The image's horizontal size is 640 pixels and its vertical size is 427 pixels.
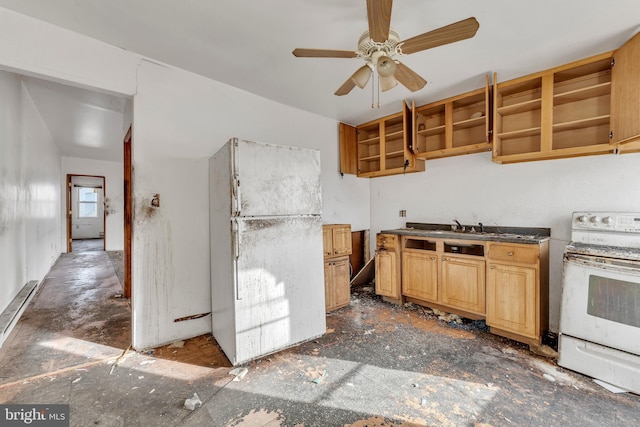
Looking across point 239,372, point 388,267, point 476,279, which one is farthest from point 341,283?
point 239,372

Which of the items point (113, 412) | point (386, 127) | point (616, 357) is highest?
point (386, 127)

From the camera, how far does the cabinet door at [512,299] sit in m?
2.39

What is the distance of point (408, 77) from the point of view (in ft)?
6.55

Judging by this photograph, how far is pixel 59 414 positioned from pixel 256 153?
7.02 feet

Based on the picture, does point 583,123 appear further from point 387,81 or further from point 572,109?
point 387,81

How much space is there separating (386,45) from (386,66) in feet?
0.40

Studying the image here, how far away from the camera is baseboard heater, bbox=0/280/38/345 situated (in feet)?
7.92

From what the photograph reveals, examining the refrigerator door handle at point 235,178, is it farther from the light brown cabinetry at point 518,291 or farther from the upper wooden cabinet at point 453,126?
the light brown cabinetry at point 518,291

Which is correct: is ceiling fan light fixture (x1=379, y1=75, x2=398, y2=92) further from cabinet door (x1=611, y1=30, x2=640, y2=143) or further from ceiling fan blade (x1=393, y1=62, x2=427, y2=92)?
cabinet door (x1=611, y1=30, x2=640, y2=143)

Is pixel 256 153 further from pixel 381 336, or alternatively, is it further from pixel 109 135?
pixel 109 135

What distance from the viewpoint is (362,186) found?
448cm

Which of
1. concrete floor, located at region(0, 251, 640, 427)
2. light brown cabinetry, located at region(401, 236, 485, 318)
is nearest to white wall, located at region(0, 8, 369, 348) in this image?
concrete floor, located at region(0, 251, 640, 427)

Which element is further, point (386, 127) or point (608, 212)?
point (386, 127)

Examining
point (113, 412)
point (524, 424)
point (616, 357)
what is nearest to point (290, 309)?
point (113, 412)
